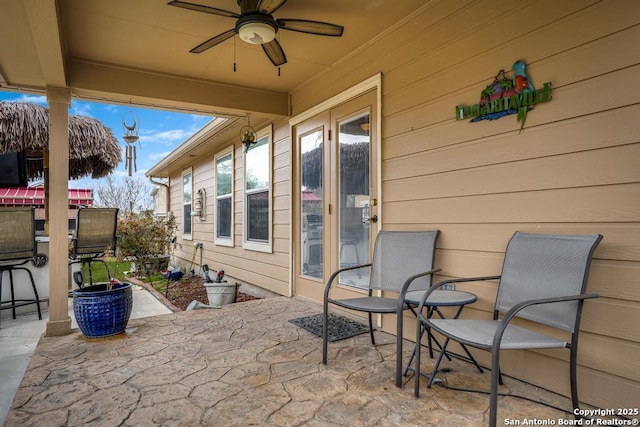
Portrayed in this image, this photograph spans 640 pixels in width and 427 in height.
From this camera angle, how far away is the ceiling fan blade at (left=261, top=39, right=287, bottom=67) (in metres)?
2.68

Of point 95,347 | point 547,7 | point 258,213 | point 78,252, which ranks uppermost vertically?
point 547,7

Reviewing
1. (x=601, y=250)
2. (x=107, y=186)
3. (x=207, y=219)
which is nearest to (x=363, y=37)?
(x=601, y=250)

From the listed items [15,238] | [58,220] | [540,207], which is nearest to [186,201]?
[15,238]

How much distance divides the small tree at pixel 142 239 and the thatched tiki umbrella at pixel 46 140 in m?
0.98

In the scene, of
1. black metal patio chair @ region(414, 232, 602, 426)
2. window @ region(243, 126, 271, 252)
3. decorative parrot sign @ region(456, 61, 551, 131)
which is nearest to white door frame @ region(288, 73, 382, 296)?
window @ region(243, 126, 271, 252)

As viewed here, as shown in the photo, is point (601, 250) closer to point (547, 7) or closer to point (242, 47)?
point (547, 7)

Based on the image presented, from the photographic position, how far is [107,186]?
17.3 m

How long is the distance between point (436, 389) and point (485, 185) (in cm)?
126

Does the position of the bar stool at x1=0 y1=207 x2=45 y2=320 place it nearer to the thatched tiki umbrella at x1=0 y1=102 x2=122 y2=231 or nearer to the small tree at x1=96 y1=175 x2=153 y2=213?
the thatched tiki umbrella at x1=0 y1=102 x2=122 y2=231

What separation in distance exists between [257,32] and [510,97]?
5.34 feet

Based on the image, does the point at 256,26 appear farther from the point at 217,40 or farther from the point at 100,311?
the point at 100,311

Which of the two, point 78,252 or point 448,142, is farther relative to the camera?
point 78,252

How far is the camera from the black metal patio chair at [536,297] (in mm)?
1542

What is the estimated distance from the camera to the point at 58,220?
10.6ft
